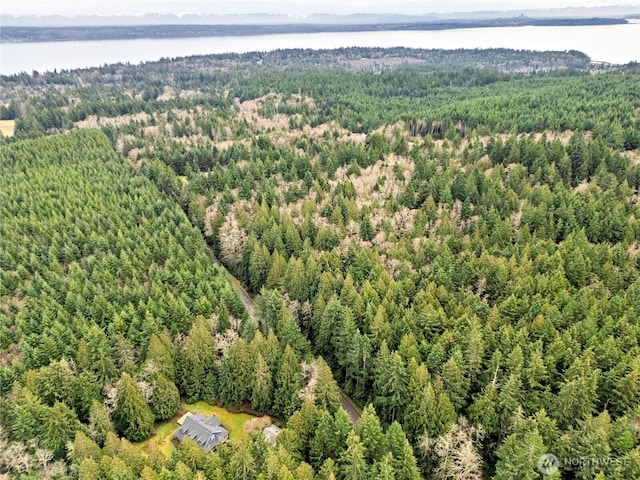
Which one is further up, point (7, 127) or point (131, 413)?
point (7, 127)

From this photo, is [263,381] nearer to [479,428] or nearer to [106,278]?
[479,428]

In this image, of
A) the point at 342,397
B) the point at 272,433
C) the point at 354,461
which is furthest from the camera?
the point at 342,397

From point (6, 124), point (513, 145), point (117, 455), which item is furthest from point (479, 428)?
point (6, 124)

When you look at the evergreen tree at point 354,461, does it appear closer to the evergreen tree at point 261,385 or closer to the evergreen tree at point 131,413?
the evergreen tree at point 261,385

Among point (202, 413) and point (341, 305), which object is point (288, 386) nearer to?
point (202, 413)

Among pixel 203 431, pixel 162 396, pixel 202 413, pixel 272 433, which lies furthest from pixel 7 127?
pixel 272 433

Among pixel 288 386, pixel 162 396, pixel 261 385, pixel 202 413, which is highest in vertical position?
pixel 288 386

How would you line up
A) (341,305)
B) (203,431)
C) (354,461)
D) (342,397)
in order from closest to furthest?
(354,461) < (203,431) < (342,397) < (341,305)

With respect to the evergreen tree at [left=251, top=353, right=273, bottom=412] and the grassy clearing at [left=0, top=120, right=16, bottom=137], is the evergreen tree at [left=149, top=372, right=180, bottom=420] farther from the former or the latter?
the grassy clearing at [left=0, top=120, right=16, bottom=137]
